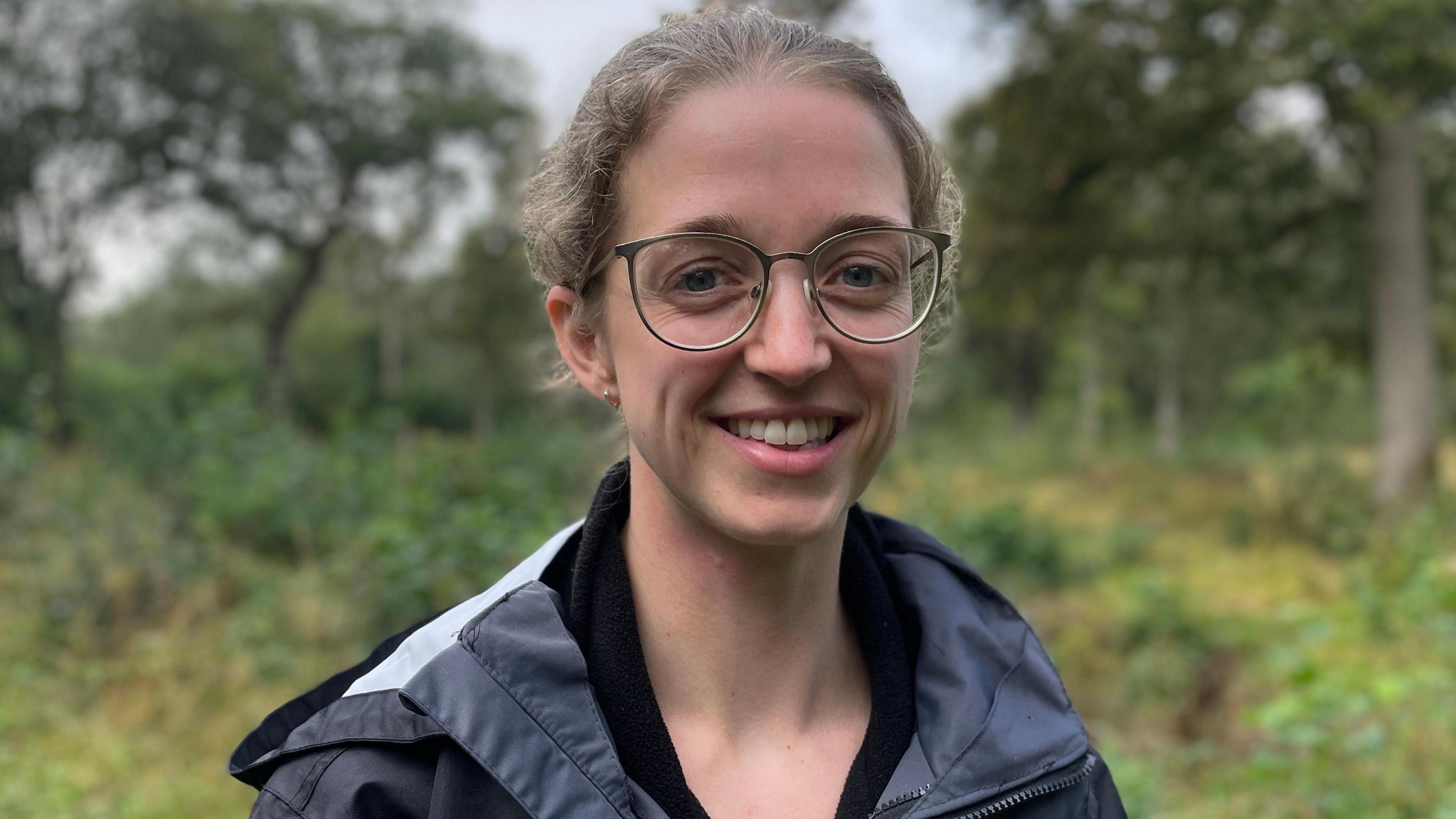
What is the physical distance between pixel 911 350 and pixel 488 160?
67.6 feet

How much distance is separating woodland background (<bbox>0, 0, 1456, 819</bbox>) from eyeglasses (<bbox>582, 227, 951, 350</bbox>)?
3.20 feet

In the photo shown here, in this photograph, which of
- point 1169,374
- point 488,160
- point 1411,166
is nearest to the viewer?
point 1411,166

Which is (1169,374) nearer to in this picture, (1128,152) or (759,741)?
(1128,152)

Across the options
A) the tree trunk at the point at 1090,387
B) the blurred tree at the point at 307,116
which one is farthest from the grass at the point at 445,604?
the tree trunk at the point at 1090,387

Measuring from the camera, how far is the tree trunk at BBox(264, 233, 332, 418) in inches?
766

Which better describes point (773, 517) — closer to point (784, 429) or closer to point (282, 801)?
point (784, 429)

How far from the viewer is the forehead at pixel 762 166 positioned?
4.09 feet

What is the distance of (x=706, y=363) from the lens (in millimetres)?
1247

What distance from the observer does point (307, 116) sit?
61.5 ft

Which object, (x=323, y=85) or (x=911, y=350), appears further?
(x=323, y=85)

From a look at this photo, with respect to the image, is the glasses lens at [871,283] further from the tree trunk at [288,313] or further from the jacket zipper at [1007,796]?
the tree trunk at [288,313]

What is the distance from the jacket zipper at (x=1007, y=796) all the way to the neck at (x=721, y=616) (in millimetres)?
188

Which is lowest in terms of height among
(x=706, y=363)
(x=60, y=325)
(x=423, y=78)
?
(x=706, y=363)

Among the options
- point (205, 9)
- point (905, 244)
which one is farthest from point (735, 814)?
point (205, 9)
